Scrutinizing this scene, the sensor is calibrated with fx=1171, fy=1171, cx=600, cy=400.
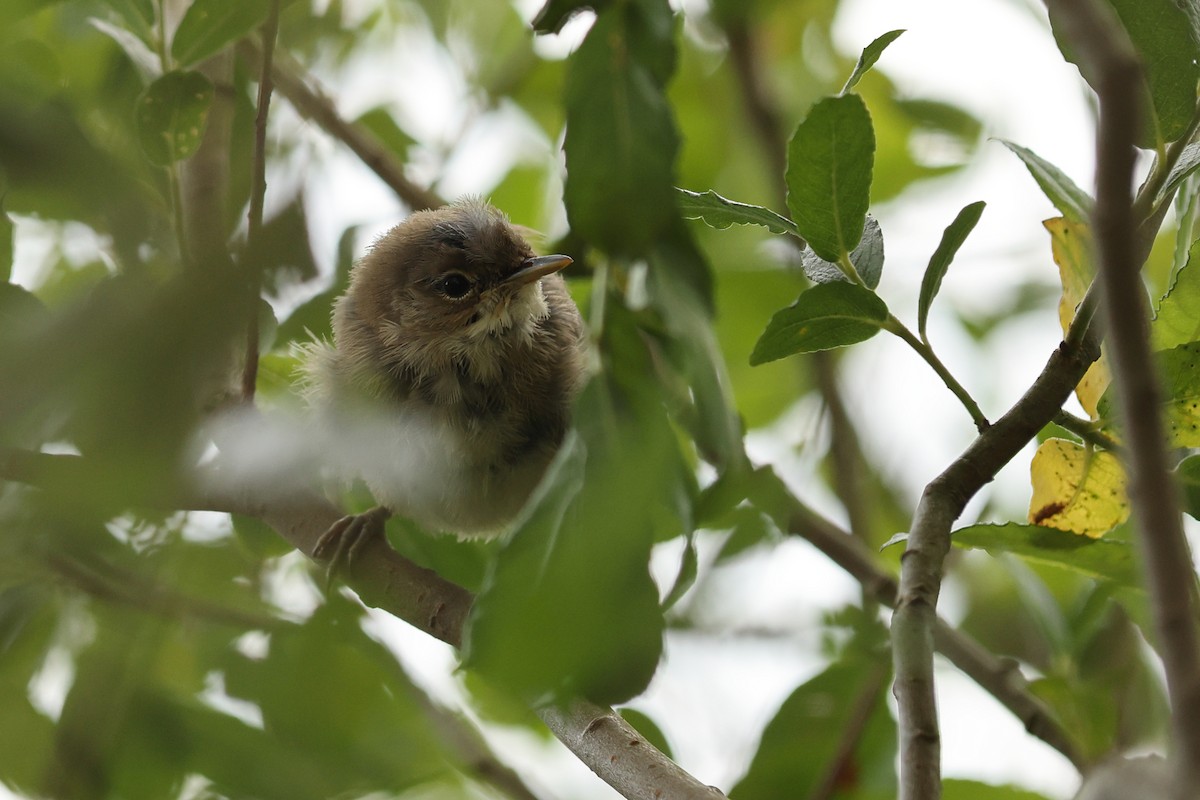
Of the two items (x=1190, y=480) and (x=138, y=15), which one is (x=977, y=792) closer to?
(x=1190, y=480)

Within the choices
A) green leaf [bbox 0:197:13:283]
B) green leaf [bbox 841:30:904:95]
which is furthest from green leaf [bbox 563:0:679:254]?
green leaf [bbox 0:197:13:283]

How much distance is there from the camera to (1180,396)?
4.40 feet

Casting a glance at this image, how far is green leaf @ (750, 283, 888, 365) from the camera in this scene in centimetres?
132

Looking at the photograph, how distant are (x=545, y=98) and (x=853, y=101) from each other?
6.19 ft

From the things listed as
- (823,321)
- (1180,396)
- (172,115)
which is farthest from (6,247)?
(1180,396)

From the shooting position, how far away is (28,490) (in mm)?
768

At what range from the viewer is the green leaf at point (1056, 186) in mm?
1430

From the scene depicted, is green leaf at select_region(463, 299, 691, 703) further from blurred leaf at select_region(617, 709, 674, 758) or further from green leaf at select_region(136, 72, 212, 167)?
blurred leaf at select_region(617, 709, 674, 758)

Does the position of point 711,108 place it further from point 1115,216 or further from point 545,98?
point 1115,216

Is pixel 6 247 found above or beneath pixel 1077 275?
beneath

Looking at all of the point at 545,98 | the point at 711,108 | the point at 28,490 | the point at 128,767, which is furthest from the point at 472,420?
the point at 28,490

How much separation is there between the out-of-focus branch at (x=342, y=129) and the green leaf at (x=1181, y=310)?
5.35 ft

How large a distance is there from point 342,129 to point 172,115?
0.99 meters

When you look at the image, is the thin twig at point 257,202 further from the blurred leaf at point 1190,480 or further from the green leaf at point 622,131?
the blurred leaf at point 1190,480
